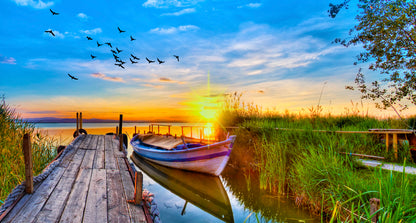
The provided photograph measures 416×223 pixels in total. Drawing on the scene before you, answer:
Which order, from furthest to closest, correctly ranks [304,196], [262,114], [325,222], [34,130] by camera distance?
[262,114]
[34,130]
[304,196]
[325,222]

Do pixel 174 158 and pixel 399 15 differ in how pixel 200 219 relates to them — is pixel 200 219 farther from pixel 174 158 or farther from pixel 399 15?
pixel 399 15

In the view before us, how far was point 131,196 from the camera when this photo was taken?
368cm

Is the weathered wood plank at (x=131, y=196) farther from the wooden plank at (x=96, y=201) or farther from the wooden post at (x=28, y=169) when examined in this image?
the wooden post at (x=28, y=169)

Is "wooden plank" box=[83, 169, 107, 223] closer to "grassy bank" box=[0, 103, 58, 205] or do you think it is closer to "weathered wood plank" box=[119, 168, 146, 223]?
"weathered wood plank" box=[119, 168, 146, 223]

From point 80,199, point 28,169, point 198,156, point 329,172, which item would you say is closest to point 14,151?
point 28,169

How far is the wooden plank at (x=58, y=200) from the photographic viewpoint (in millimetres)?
2924

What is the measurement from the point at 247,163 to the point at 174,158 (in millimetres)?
3154

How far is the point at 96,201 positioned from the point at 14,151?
4.71 meters

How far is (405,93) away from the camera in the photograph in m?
12.1

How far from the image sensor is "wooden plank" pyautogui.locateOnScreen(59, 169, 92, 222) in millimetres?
2932

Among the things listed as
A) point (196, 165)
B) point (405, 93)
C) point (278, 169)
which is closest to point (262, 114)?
point (196, 165)

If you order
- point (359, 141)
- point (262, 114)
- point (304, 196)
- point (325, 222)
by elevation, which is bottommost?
point (325, 222)

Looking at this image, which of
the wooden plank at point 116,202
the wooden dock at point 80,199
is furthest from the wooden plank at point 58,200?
the wooden plank at point 116,202

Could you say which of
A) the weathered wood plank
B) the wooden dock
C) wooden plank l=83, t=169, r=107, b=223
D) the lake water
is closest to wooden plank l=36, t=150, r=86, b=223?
the wooden dock
